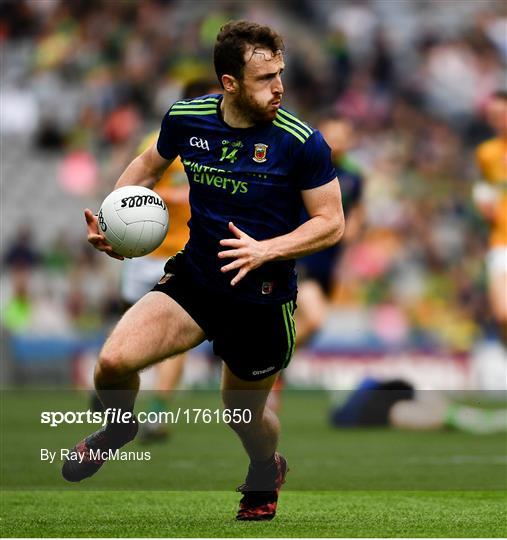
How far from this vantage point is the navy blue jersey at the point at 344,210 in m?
11.7

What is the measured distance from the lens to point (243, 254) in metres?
5.74

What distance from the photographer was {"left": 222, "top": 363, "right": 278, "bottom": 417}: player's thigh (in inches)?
243

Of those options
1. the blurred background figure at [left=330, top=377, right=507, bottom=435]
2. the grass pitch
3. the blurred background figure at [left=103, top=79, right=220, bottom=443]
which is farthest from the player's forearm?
the blurred background figure at [left=330, top=377, right=507, bottom=435]

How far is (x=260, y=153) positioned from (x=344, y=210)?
19.3 ft

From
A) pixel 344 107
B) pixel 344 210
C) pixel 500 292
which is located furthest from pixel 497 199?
pixel 344 107

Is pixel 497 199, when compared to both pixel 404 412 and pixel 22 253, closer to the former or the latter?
pixel 404 412

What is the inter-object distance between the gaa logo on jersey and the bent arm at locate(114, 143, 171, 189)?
1.97 ft

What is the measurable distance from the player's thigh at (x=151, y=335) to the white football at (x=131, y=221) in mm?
266

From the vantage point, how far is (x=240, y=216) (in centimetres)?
601

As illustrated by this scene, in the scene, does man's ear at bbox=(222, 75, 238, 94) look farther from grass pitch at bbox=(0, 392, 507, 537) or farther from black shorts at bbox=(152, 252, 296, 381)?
grass pitch at bbox=(0, 392, 507, 537)

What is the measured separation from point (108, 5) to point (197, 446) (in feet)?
48.9

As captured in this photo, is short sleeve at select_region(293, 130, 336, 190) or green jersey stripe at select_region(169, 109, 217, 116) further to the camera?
green jersey stripe at select_region(169, 109, 217, 116)

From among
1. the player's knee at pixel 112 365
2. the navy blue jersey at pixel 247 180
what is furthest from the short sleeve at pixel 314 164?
the player's knee at pixel 112 365

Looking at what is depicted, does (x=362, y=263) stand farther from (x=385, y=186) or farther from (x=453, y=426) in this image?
(x=453, y=426)
